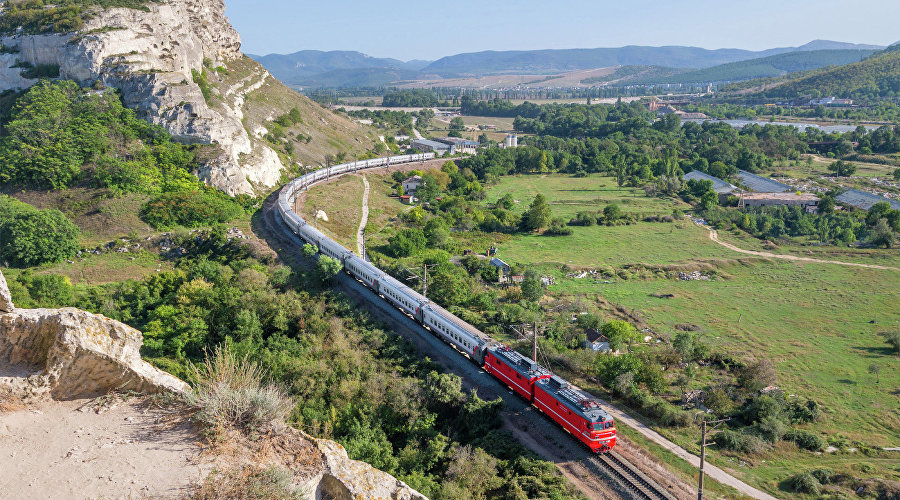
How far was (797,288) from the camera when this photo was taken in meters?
46.8

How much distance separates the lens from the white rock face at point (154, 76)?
2384 inches

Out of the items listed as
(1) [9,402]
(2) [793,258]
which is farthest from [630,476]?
(2) [793,258]

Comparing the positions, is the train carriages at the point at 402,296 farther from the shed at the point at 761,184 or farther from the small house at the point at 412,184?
the shed at the point at 761,184

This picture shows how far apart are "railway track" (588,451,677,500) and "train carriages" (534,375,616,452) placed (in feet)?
1.36

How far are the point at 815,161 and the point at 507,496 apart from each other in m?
111

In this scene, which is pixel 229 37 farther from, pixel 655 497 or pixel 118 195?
pixel 655 497

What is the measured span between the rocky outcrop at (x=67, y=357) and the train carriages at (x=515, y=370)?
15668 millimetres

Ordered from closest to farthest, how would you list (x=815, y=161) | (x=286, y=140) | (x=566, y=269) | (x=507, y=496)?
(x=507, y=496) → (x=566, y=269) → (x=286, y=140) → (x=815, y=161)

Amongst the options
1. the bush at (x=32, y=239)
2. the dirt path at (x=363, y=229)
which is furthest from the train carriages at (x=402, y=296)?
the bush at (x=32, y=239)

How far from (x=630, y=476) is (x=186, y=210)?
44.6 metres

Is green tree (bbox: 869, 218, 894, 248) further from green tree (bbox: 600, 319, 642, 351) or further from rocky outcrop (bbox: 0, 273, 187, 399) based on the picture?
rocky outcrop (bbox: 0, 273, 187, 399)

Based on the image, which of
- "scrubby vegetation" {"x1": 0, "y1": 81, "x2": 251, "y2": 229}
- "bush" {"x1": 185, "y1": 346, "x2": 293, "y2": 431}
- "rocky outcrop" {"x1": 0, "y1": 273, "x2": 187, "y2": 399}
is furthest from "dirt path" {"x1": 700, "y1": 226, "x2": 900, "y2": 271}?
"rocky outcrop" {"x1": 0, "y1": 273, "x2": 187, "y2": 399}

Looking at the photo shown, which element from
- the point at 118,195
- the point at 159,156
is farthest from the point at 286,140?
the point at 118,195

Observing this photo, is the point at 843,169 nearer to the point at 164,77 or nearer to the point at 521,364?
the point at 521,364
